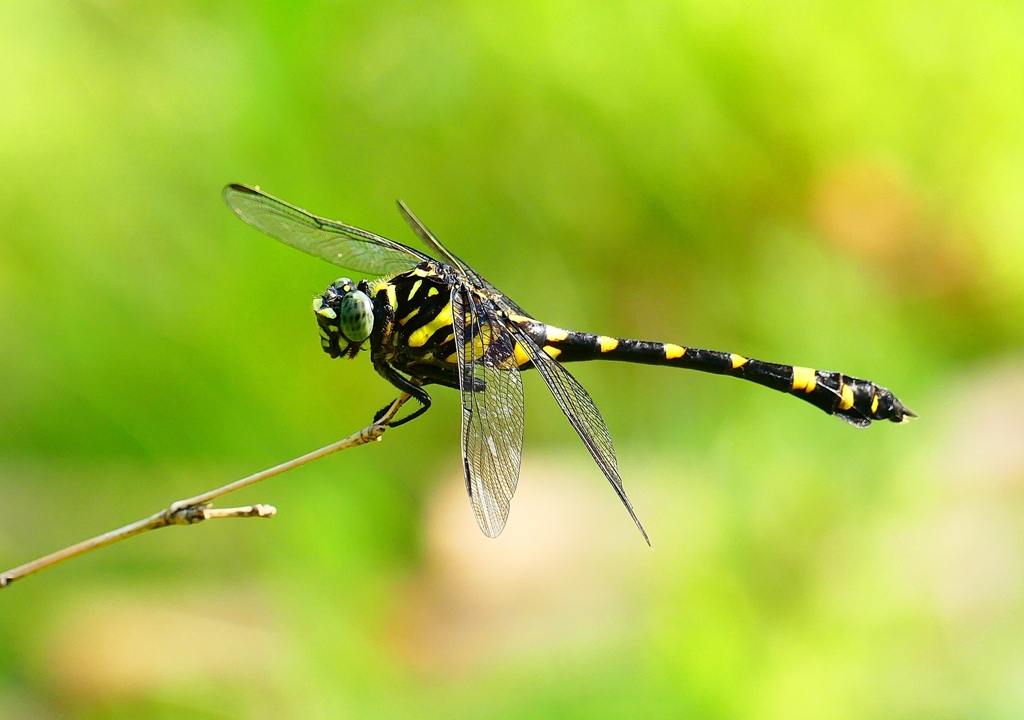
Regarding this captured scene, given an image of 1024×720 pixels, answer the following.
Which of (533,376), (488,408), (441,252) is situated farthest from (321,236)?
(533,376)

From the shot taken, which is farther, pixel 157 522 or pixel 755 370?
pixel 755 370

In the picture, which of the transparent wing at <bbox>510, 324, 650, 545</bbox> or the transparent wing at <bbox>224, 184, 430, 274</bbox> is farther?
the transparent wing at <bbox>224, 184, 430, 274</bbox>

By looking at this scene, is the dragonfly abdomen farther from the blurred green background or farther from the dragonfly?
the blurred green background

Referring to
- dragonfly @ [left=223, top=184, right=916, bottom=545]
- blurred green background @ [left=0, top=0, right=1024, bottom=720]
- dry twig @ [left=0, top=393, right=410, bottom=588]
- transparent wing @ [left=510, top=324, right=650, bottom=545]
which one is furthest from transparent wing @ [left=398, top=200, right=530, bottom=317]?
blurred green background @ [left=0, top=0, right=1024, bottom=720]

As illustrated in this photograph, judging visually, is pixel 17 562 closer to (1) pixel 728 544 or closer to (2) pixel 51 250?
(2) pixel 51 250

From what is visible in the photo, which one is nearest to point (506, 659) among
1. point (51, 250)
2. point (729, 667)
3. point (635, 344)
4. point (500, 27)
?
point (729, 667)

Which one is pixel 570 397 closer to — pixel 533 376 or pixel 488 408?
pixel 488 408

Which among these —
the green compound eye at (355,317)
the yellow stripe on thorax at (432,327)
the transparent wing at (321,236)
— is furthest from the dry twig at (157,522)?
the transparent wing at (321,236)
